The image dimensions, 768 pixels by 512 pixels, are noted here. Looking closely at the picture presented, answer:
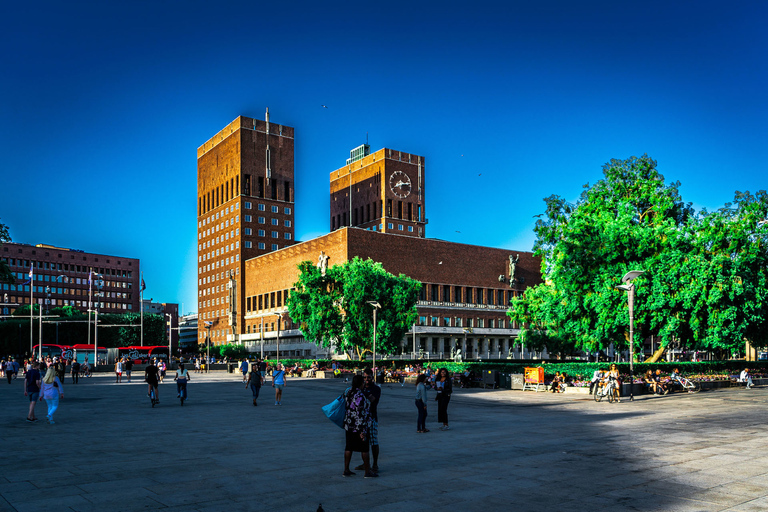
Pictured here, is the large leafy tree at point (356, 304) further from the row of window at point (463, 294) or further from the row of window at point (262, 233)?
the row of window at point (262, 233)

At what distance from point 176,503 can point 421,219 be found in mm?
133139

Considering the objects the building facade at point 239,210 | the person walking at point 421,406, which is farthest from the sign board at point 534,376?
the building facade at point 239,210

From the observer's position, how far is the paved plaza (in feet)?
31.6

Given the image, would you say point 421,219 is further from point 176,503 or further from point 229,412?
point 176,503

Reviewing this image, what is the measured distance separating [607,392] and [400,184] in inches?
4388

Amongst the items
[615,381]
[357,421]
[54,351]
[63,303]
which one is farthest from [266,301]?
[357,421]

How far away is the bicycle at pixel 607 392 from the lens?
1134 inches

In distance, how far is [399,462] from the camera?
1302 centimetres

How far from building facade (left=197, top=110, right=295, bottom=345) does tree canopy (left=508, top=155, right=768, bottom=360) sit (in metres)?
88.4

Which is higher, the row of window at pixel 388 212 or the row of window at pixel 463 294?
the row of window at pixel 388 212

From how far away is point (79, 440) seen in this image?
53.8 feet

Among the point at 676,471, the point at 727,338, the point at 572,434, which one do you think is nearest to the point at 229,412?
the point at 572,434

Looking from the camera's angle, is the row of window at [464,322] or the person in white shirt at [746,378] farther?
the row of window at [464,322]

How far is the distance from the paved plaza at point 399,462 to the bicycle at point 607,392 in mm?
4807
